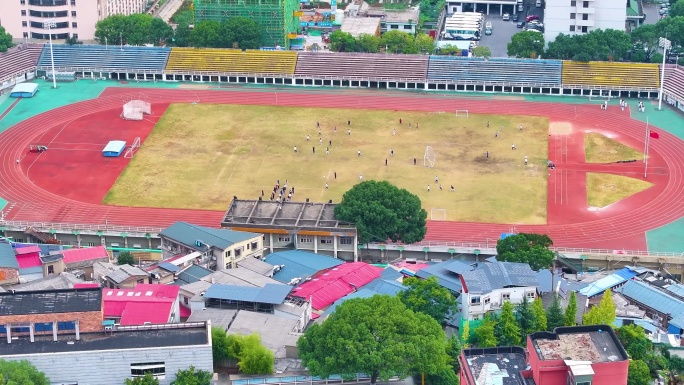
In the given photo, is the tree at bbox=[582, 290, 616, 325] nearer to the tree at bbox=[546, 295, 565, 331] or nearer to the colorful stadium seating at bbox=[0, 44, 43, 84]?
the tree at bbox=[546, 295, 565, 331]

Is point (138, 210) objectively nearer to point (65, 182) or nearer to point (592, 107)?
point (65, 182)

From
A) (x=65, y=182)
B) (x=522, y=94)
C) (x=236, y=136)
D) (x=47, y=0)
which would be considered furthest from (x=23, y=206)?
(x=522, y=94)

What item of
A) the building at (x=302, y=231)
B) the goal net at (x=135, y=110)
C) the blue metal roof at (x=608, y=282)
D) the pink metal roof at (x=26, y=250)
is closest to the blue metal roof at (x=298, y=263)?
the building at (x=302, y=231)

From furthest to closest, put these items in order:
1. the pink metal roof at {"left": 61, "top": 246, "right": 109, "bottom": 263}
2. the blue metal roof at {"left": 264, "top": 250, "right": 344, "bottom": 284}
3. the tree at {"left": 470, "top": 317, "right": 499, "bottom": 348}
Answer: the pink metal roof at {"left": 61, "top": 246, "right": 109, "bottom": 263}, the blue metal roof at {"left": 264, "top": 250, "right": 344, "bottom": 284}, the tree at {"left": 470, "top": 317, "right": 499, "bottom": 348}

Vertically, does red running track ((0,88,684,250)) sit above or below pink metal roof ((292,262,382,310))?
above

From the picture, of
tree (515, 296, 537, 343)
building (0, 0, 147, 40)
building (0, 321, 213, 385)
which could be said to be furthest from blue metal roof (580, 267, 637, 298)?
building (0, 0, 147, 40)

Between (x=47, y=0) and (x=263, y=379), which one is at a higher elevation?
(x=47, y=0)

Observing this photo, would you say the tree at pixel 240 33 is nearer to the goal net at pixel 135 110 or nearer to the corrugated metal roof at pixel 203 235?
the goal net at pixel 135 110
